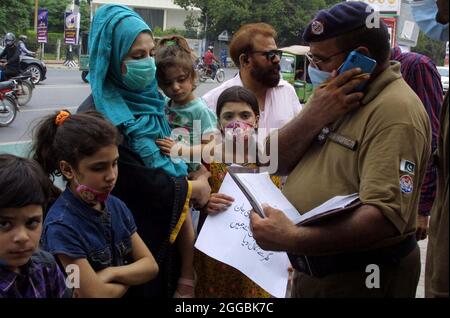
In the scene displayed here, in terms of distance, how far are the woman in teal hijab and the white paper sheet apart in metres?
0.16

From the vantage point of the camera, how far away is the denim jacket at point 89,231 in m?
2.05

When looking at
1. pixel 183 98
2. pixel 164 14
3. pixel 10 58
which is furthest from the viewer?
pixel 164 14

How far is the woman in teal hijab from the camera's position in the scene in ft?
8.21

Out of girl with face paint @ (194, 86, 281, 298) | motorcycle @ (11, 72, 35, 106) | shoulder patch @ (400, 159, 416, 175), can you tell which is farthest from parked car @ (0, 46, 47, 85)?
shoulder patch @ (400, 159, 416, 175)

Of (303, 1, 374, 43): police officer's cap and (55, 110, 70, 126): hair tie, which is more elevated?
(303, 1, 374, 43): police officer's cap

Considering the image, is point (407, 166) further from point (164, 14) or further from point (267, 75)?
point (164, 14)

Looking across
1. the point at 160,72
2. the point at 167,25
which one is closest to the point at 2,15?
the point at 160,72

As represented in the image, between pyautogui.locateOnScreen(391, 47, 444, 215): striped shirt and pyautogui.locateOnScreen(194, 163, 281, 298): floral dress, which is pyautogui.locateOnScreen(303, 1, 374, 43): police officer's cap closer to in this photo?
pyautogui.locateOnScreen(194, 163, 281, 298): floral dress

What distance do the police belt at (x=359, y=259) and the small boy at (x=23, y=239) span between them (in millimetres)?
868

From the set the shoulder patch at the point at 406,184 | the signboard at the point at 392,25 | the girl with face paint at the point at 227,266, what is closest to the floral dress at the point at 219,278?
the girl with face paint at the point at 227,266

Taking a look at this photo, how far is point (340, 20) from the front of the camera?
1.85 m

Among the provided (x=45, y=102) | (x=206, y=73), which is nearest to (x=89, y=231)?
(x=45, y=102)

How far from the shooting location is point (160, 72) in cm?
297

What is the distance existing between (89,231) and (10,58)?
1344 centimetres
